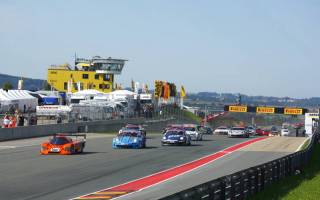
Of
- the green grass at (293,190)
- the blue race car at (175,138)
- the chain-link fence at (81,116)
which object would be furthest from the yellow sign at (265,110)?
the green grass at (293,190)

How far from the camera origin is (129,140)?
132ft

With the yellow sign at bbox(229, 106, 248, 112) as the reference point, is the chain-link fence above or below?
below

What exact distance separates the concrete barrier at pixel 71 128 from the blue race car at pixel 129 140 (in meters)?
8.42

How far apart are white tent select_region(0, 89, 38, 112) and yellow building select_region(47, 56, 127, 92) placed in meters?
48.2

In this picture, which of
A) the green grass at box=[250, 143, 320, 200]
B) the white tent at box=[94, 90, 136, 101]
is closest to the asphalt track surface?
the green grass at box=[250, 143, 320, 200]

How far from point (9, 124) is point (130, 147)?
34.1ft

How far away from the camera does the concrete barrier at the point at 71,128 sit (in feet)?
150

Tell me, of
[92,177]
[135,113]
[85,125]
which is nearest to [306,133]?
[135,113]

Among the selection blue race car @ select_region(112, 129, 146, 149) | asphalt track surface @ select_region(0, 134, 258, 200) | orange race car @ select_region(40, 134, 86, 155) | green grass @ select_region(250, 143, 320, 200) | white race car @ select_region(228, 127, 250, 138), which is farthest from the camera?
white race car @ select_region(228, 127, 250, 138)

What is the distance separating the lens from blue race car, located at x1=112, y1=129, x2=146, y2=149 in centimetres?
4006

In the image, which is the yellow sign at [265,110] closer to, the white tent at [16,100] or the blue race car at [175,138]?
the white tent at [16,100]

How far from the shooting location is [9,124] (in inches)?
1821

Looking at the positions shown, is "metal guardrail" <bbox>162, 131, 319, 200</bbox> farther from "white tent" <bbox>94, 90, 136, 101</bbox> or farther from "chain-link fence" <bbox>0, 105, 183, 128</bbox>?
"white tent" <bbox>94, 90, 136, 101</bbox>

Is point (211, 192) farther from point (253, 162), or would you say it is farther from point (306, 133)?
point (306, 133)
